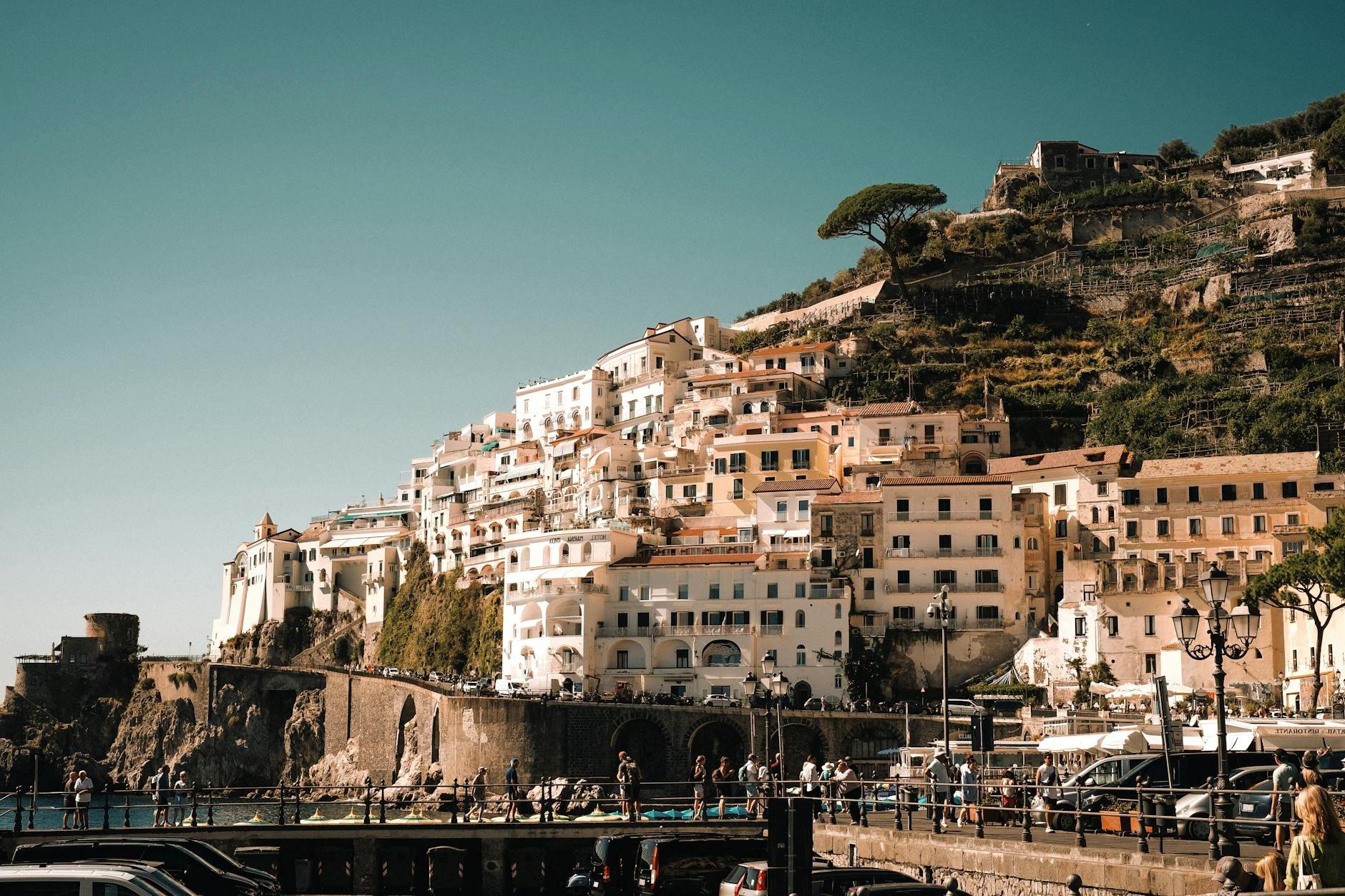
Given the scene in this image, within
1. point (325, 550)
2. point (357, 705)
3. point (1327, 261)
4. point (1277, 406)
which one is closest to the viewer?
point (1277, 406)

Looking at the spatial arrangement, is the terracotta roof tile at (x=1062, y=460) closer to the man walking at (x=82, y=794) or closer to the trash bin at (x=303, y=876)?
the trash bin at (x=303, y=876)

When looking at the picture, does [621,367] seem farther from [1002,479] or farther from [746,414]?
[1002,479]

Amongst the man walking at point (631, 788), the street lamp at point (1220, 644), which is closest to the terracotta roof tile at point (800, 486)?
the man walking at point (631, 788)

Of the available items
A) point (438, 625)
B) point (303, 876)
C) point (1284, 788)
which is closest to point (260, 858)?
point (303, 876)

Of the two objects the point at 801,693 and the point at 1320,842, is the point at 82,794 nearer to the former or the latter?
the point at 1320,842

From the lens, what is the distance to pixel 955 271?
113 m

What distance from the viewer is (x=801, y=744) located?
212ft

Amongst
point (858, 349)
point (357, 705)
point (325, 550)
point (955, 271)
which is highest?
point (955, 271)

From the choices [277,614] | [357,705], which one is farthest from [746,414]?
[277,614]

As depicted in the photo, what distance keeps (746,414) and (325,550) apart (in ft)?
146

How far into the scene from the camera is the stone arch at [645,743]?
220 feet

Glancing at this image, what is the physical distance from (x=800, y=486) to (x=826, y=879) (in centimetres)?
6212

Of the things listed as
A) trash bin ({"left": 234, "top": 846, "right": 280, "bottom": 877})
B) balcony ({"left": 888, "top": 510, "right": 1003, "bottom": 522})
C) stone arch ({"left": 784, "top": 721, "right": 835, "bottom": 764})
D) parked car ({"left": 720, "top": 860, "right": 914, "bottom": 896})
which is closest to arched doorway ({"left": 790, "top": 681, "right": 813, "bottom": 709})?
stone arch ({"left": 784, "top": 721, "right": 835, "bottom": 764})

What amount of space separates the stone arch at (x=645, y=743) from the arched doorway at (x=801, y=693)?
6.91 m
